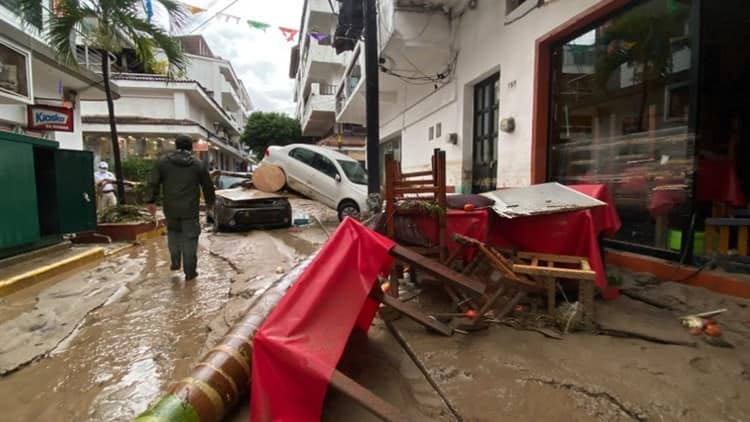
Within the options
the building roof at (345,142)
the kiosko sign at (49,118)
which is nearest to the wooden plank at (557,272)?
the kiosko sign at (49,118)

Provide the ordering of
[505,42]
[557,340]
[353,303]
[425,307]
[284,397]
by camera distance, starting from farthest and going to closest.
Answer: [505,42]
[425,307]
[557,340]
[353,303]
[284,397]

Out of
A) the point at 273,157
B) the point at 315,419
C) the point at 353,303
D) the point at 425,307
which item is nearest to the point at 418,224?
the point at 425,307

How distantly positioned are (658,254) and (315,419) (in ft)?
13.3

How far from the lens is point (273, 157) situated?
33.2ft

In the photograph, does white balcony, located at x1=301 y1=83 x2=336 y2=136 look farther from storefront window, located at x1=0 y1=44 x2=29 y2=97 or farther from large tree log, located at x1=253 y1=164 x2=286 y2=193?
storefront window, located at x1=0 y1=44 x2=29 y2=97

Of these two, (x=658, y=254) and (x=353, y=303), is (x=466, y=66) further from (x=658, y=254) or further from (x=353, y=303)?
(x=353, y=303)

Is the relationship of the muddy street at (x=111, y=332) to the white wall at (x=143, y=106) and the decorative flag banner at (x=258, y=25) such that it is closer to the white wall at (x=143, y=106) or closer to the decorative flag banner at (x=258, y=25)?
the decorative flag banner at (x=258, y=25)

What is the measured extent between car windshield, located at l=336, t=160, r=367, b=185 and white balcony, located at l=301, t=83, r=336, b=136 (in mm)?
13673

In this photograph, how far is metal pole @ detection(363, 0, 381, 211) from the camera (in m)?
6.47

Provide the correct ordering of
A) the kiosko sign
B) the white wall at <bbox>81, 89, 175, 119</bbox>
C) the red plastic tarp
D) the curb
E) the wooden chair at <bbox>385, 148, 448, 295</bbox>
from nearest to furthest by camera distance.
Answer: the red plastic tarp
the wooden chair at <bbox>385, 148, 448, 295</bbox>
the curb
the kiosko sign
the white wall at <bbox>81, 89, 175, 119</bbox>

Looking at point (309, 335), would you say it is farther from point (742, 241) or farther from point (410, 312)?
point (742, 241)

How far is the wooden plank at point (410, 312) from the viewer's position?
2410mm

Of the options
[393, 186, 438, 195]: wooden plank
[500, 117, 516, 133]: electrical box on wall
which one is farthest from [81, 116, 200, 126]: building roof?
[393, 186, 438, 195]: wooden plank

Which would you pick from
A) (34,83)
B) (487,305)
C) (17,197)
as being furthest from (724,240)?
(34,83)
